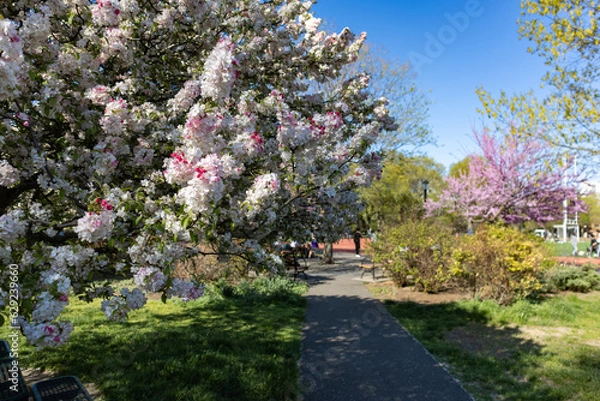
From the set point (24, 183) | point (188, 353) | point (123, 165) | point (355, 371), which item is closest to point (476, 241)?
point (355, 371)

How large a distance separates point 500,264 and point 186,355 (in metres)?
6.83

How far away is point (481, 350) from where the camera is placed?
6234 mm

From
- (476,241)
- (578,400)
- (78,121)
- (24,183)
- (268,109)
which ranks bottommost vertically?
(578,400)

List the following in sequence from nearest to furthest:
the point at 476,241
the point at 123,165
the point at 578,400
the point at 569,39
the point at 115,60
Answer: the point at 123,165 → the point at 115,60 → the point at 578,400 → the point at 569,39 → the point at 476,241

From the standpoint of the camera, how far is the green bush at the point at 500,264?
28.8 ft

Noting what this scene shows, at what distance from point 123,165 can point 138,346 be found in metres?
3.42

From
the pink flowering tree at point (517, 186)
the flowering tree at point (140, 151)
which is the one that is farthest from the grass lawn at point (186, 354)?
the pink flowering tree at point (517, 186)

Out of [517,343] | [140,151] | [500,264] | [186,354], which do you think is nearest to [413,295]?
[500,264]

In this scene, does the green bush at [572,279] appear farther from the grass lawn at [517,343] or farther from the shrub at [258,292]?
the shrub at [258,292]

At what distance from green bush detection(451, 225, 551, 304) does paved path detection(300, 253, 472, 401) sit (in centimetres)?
224

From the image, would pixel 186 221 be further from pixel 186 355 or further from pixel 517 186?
pixel 517 186

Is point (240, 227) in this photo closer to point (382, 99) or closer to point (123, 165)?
point (123, 165)

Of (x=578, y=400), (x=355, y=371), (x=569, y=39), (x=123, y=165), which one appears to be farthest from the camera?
(x=569, y=39)

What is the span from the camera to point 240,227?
14.0 ft
